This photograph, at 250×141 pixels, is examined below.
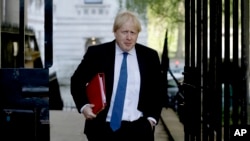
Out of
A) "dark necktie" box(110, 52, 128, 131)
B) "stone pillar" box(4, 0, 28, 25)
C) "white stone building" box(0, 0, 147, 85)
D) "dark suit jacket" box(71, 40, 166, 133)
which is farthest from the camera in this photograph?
"white stone building" box(0, 0, 147, 85)

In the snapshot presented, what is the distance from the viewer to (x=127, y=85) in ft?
11.7

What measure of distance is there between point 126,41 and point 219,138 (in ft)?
4.06

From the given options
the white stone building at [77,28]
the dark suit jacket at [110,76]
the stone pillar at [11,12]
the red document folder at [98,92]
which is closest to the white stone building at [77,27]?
the white stone building at [77,28]

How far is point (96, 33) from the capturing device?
34.6 meters

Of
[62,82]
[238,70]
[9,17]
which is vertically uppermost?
[9,17]

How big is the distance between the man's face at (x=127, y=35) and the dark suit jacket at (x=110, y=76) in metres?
0.11

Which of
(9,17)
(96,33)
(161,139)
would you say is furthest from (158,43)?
(9,17)

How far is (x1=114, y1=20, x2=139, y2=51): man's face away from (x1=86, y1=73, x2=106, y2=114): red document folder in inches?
10.6

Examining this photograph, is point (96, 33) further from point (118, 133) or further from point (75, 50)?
point (118, 133)

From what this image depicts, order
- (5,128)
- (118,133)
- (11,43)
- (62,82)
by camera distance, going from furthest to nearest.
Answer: (62,82) < (11,43) < (5,128) < (118,133)

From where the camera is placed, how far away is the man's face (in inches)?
142

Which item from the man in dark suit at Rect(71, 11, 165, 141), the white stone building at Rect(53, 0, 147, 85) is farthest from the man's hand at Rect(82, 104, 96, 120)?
the white stone building at Rect(53, 0, 147, 85)

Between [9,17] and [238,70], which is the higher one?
[9,17]

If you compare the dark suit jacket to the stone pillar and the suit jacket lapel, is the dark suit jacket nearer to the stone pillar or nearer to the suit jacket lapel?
the suit jacket lapel
